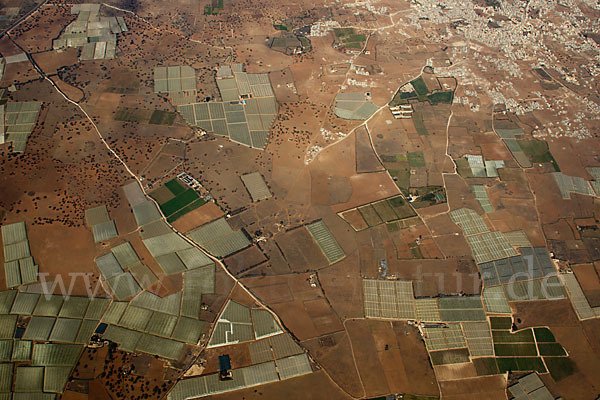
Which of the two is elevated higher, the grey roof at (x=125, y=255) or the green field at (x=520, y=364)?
the green field at (x=520, y=364)

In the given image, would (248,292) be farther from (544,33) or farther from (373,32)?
(544,33)

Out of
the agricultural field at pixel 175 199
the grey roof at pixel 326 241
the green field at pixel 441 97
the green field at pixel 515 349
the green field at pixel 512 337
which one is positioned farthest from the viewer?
the green field at pixel 441 97

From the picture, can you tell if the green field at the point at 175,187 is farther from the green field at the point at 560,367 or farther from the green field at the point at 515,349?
the green field at the point at 560,367

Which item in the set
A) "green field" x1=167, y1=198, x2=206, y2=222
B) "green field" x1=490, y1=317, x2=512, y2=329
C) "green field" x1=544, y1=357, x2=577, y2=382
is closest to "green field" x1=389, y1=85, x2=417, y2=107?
"green field" x1=167, y1=198, x2=206, y2=222

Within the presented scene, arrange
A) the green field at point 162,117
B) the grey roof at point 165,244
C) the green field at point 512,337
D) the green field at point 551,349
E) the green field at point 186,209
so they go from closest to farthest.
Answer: the green field at point 551,349 → the green field at point 512,337 → the grey roof at point 165,244 → the green field at point 186,209 → the green field at point 162,117

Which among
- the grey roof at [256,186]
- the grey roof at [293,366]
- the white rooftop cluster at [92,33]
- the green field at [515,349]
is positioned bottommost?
the grey roof at [293,366]

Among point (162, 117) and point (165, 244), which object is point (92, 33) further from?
point (165, 244)

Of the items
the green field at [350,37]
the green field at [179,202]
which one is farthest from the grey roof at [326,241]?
the green field at [350,37]
